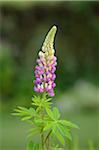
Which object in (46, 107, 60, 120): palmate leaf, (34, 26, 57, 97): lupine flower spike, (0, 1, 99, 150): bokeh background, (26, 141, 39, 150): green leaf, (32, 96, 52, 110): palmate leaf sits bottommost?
(26, 141, 39, 150): green leaf

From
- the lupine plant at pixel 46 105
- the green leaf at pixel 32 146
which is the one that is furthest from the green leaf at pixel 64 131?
the green leaf at pixel 32 146

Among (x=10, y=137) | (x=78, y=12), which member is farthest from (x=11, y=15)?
(x=10, y=137)

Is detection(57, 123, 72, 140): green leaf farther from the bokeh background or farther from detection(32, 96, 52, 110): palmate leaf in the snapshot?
the bokeh background

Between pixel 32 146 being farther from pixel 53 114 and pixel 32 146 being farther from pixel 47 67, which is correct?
pixel 47 67

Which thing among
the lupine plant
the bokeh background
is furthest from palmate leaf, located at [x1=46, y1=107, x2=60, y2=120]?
the bokeh background

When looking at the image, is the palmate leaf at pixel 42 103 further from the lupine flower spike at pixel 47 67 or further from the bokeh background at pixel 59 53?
the bokeh background at pixel 59 53

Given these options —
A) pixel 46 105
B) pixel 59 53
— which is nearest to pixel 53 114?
pixel 46 105

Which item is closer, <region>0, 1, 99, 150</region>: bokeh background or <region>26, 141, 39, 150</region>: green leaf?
<region>26, 141, 39, 150</region>: green leaf

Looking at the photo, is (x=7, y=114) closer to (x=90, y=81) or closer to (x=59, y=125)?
(x=90, y=81)
